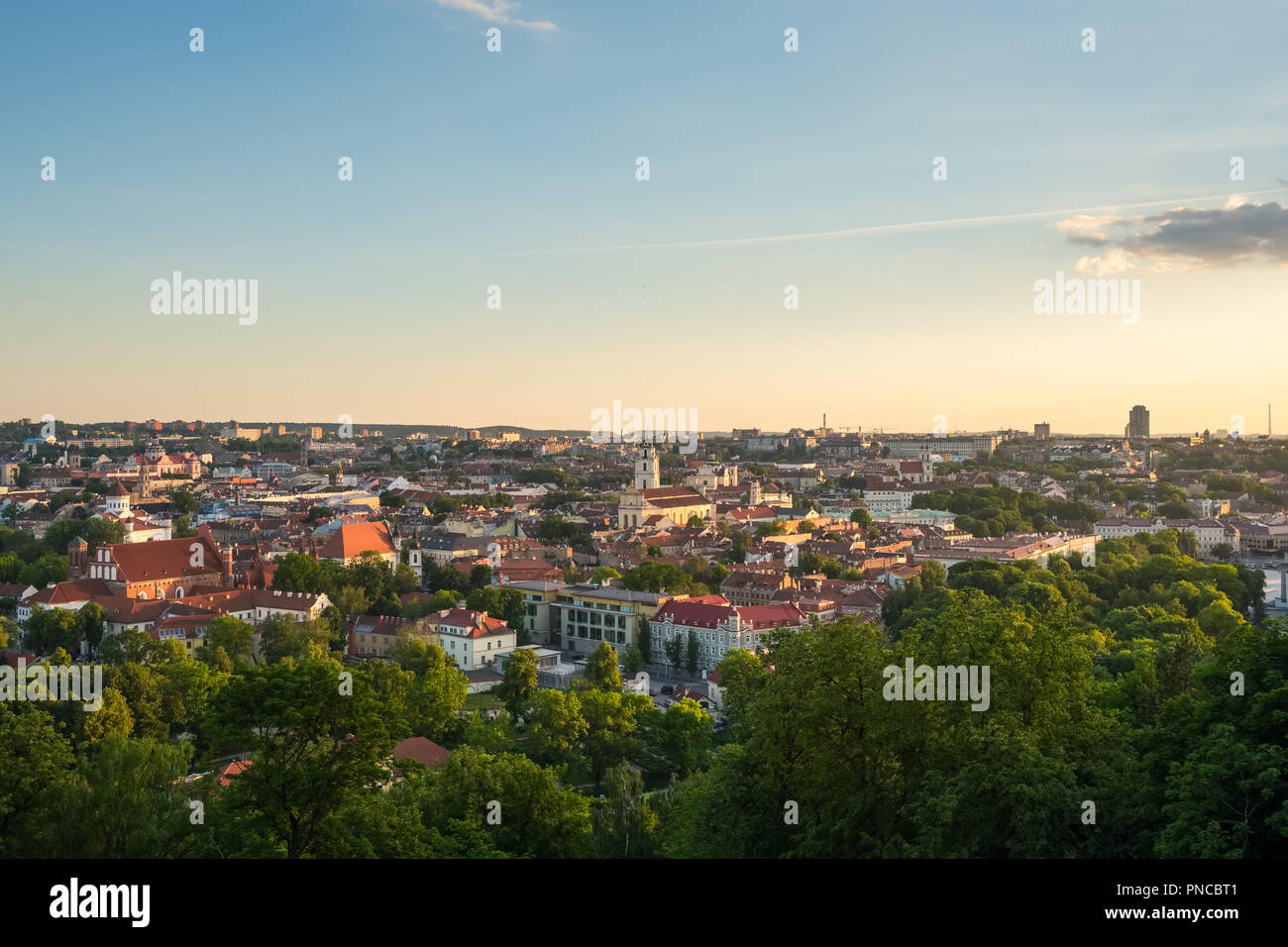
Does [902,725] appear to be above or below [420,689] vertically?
above

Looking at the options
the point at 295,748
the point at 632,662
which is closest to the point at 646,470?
the point at 632,662

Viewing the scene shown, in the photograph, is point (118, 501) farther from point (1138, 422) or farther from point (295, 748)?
point (1138, 422)

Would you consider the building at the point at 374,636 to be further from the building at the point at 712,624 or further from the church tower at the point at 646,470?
the church tower at the point at 646,470

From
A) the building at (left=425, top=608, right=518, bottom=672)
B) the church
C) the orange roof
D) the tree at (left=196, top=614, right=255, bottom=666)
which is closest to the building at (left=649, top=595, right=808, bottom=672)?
the building at (left=425, top=608, right=518, bottom=672)
